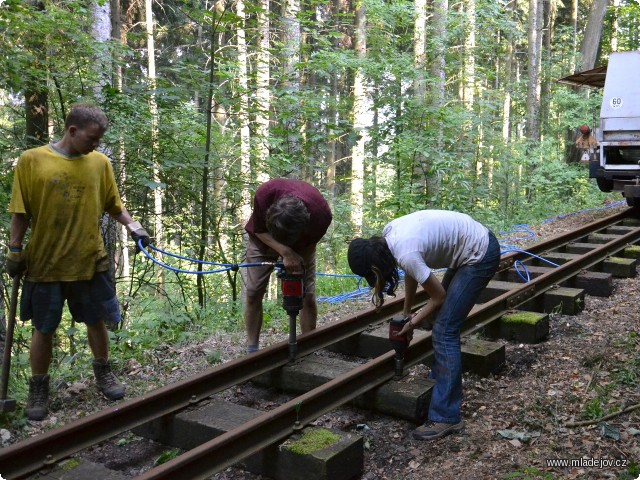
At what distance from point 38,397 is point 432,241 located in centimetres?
290

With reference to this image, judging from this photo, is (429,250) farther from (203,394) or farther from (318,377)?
(203,394)

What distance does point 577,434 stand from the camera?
353 cm

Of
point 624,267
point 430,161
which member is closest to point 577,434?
point 624,267

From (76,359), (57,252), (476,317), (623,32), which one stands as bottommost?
(76,359)

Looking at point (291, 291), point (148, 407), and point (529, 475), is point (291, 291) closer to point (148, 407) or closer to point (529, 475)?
point (148, 407)

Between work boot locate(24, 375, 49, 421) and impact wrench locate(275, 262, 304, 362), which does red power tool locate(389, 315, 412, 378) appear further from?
work boot locate(24, 375, 49, 421)

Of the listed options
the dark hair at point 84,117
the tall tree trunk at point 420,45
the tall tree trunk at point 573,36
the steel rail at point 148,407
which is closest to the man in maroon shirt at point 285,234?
the steel rail at point 148,407

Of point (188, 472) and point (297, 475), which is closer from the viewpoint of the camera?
point (188, 472)

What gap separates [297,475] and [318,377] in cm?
112

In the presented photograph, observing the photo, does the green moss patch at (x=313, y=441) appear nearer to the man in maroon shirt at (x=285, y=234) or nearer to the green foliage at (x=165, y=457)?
the green foliage at (x=165, y=457)

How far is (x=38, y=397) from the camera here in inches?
156

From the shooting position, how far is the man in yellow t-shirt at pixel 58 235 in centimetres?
383

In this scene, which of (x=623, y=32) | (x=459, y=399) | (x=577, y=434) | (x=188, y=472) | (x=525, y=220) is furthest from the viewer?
(x=623, y=32)

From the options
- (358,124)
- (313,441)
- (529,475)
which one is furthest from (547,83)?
(313,441)
